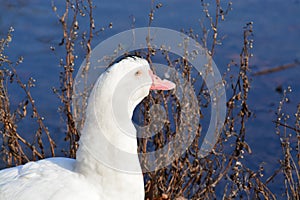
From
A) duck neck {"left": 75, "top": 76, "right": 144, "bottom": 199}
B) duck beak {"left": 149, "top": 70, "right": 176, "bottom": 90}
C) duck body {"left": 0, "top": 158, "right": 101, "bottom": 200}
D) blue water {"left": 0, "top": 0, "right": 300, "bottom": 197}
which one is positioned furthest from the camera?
blue water {"left": 0, "top": 0, "right": 300, "bottom": 197}

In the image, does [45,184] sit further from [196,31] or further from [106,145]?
[196,31]

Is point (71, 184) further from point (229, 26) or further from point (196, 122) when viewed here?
point (229, 26)

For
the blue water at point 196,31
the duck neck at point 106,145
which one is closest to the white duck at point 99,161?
the duck neck at point 106,145

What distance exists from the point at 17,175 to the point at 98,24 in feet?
11.8

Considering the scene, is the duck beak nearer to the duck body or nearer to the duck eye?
the duck eye

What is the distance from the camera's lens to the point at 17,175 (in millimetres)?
3490

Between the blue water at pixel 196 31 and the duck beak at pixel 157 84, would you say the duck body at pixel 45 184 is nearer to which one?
the duck beak at pixel 157 84

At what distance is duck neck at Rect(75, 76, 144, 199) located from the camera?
3.48m

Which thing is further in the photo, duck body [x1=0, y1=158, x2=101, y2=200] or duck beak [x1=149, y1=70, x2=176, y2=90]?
duck beak [x1=149, y1=70, x2=176, y2=90]

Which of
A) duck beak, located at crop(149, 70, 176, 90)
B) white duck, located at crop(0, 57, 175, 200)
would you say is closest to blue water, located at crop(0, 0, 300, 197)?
duck beak, located at crop(149, 70, 176, 90)

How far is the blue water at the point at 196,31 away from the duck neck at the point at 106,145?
2658mm

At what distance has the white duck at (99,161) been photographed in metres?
3.39

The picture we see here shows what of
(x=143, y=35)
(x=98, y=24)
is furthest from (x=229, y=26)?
(x=143, y=35)

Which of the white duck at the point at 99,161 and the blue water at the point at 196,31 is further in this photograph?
the blue water at the point at 196,31
